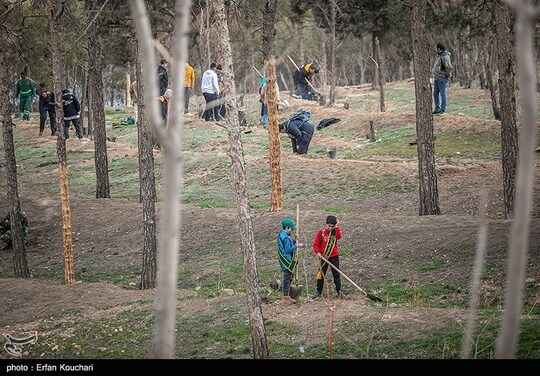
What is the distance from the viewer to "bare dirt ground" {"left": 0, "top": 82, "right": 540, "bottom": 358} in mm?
12469

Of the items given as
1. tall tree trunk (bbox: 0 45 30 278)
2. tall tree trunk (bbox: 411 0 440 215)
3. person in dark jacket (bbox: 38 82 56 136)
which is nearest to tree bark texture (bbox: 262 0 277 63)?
tall tree trunk (bbox: 411 0 440 215)

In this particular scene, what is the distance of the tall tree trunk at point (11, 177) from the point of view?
1677cm

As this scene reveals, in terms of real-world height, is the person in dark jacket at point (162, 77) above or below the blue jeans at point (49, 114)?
above

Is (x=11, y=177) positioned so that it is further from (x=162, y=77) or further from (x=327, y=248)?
(x=162, y=77)

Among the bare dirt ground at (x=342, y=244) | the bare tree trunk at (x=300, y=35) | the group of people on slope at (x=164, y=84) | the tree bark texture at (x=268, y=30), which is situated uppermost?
the bare tree trunk at (x=300, y=35)

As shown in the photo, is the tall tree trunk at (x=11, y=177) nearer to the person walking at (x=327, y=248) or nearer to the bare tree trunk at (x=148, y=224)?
the bare tree trunk at (x=148, y=224)

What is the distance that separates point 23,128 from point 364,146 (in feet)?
58.5

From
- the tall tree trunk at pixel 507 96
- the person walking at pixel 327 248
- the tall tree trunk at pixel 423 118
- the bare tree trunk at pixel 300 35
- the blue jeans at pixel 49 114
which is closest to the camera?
the person walking at pixel 327 248

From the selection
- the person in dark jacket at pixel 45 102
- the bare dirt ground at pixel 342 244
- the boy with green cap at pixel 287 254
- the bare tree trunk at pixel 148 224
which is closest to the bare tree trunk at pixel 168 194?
the bare dirt ground at pixel 342 244

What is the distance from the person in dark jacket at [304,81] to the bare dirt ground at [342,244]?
37.0 feet

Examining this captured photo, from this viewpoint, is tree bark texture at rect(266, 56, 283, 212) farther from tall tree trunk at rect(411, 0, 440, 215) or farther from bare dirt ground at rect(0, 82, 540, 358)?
tall tree trunk at rect(411, 0, 440, 215)

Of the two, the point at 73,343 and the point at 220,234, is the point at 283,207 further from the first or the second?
the point at 73,343

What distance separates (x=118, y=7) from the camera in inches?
A: 990

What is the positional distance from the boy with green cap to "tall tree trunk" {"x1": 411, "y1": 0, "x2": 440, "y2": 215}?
5.02 m
